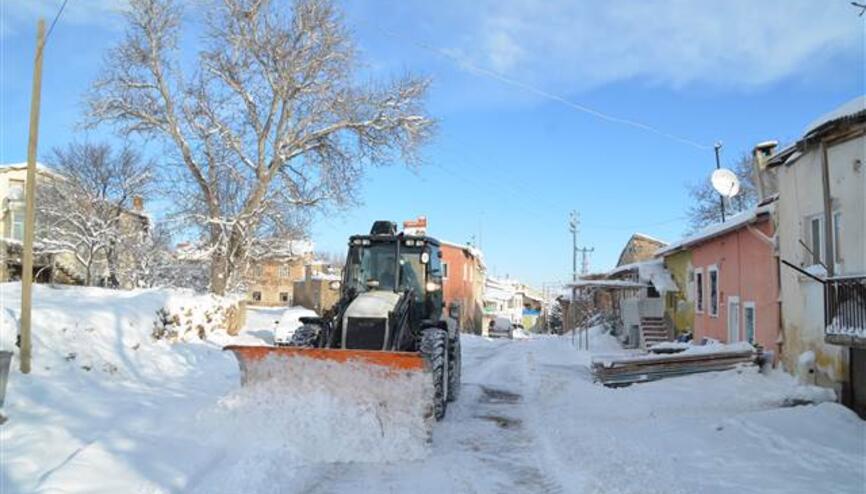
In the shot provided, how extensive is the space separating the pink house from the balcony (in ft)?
12.9

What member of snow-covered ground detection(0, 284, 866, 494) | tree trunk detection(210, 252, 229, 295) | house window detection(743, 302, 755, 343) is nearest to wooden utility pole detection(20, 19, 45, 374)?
snow-covered ground detection(0, 284, 866, 494)

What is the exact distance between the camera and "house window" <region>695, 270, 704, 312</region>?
19.7 meters

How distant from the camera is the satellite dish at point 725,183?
57.2 ft

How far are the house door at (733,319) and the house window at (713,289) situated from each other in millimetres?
1178

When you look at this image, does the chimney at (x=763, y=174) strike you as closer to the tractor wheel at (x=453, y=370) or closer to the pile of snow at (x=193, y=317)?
the tractor wheel at (x=453, y=370)

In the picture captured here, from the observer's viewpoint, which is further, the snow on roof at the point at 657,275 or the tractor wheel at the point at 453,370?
the snow on roof at the point at 657,275

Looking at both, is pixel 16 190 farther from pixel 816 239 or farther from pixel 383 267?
pixel 816 239

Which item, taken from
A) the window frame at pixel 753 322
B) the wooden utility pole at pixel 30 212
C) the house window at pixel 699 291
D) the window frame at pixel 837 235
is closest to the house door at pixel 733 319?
the window frame at pixel 753 322

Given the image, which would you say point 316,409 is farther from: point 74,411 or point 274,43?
point 274,43

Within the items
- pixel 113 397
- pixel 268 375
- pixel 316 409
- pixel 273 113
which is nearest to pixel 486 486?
pixel 316 409

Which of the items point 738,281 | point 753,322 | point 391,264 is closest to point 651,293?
point 738,281

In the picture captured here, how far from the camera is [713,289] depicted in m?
18.6

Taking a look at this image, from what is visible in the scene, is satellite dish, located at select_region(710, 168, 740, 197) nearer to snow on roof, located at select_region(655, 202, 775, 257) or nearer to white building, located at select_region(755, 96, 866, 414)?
snow on roof, located at select_region(655, 202, 775, 257)

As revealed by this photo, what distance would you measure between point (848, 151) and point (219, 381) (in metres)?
10.4
